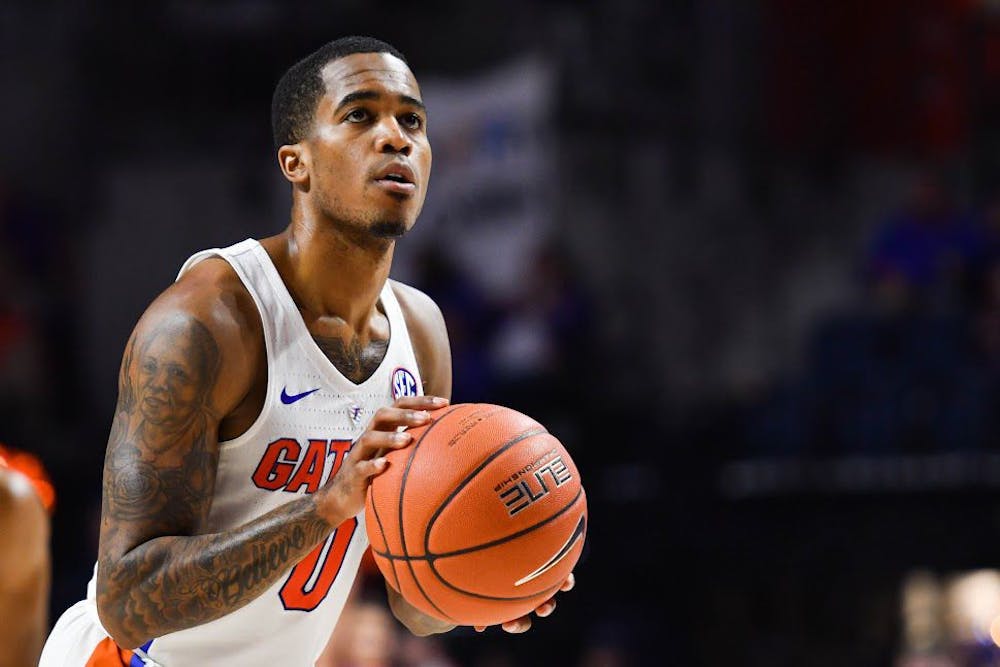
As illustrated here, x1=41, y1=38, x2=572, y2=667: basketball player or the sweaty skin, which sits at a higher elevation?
x1=41, y1=38, x2=572, y2=667: basketball player

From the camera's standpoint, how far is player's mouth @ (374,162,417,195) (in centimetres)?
279

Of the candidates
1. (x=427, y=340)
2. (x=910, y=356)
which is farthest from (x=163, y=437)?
(x=910, y=356)

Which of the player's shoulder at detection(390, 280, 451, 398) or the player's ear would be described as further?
the player's shoulder at detection(390, 280, 451, 398)

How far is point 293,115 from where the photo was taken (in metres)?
2.97

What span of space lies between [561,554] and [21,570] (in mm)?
1620

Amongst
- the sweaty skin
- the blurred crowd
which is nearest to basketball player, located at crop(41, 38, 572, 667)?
the sweaty skin

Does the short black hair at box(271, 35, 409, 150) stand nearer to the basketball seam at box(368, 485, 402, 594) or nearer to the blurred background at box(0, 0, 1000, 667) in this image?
the basketball seam at box(368, 485, 402, 594)

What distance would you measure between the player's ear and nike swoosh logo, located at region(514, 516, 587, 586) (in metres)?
0.97

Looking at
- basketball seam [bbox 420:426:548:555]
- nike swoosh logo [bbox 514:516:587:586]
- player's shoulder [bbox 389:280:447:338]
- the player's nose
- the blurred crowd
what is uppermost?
the player's nose

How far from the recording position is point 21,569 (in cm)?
346

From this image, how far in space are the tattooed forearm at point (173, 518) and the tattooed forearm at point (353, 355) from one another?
38 cm

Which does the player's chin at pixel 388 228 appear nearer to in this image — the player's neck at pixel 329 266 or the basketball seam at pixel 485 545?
the player's neck at pixel 329 266

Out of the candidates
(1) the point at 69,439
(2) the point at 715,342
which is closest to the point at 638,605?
(2) the point at 715,342

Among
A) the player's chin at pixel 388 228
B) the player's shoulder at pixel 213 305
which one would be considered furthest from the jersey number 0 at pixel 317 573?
the player's chin at pixel 388 228
